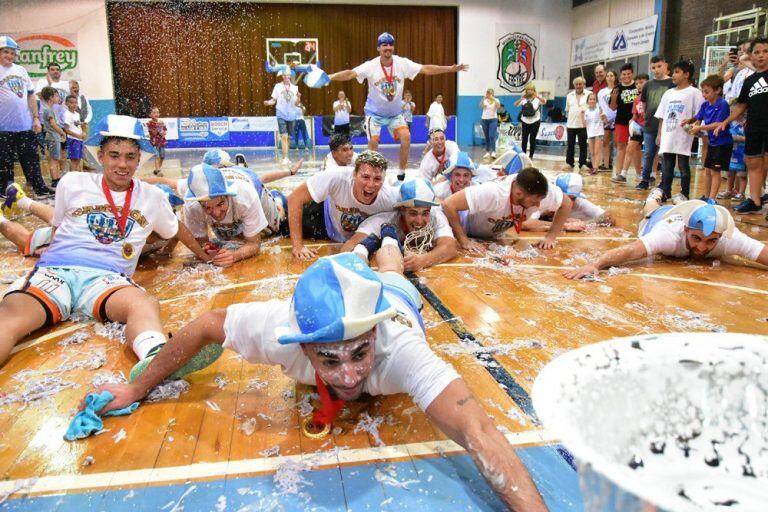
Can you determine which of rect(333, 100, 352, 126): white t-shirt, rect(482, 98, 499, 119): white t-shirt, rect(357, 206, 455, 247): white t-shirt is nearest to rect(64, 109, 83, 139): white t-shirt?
rect(333, 100, 352, 126): white t-shirt

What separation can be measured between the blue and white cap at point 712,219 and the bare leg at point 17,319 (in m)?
4.10

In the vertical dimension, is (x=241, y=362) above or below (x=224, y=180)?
below

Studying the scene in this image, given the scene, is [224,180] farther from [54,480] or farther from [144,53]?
[144,53]

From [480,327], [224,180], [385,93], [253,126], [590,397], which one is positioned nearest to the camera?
[590,397]

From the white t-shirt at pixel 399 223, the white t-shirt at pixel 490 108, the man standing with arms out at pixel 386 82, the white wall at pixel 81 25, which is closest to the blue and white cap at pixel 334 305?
the white t-shirt at pixel 399 223

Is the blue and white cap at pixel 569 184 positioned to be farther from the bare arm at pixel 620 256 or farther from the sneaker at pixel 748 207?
the sneaker at pixel 748 207

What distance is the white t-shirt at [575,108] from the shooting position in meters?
10.3

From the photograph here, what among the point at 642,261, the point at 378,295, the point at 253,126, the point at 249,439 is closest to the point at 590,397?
the point at 378,295

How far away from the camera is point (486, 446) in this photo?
1638mm

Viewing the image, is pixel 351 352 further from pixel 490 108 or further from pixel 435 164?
pixel 490 108

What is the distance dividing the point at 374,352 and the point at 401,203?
268 centimetres

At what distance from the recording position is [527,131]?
42.1 ft

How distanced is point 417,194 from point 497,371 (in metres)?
2.02

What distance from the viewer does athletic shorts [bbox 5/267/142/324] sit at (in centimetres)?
294
